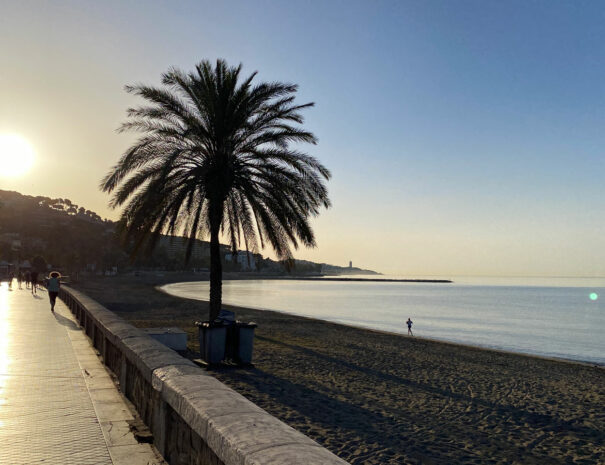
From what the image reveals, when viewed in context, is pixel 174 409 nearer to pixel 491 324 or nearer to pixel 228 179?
pixel 228 179

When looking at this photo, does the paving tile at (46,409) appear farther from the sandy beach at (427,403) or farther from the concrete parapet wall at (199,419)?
the sandy beach at (427,403)

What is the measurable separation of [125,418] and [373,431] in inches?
148

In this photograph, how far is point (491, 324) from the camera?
4919 cm

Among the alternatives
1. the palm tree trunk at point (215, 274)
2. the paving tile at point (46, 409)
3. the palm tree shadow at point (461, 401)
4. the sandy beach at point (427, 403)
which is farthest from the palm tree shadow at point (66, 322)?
the palm tree shadow at point (461, 401)

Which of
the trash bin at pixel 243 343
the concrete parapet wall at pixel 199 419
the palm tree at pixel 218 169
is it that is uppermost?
the palm tree at pixel 218 169

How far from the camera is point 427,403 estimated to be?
9.45 metres

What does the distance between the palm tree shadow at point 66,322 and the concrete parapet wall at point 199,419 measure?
788 cm

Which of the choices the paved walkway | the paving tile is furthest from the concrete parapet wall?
the paving tile

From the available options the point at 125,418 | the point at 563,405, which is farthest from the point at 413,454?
the point at 563,405

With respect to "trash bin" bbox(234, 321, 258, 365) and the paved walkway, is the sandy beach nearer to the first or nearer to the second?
"trash bin" bbox(234, 321, 258, 365)

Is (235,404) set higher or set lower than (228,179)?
lower

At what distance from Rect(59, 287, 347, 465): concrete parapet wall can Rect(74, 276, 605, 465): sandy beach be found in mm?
2728

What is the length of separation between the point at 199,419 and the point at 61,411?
312 cm

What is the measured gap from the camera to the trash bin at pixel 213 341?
10.8m
